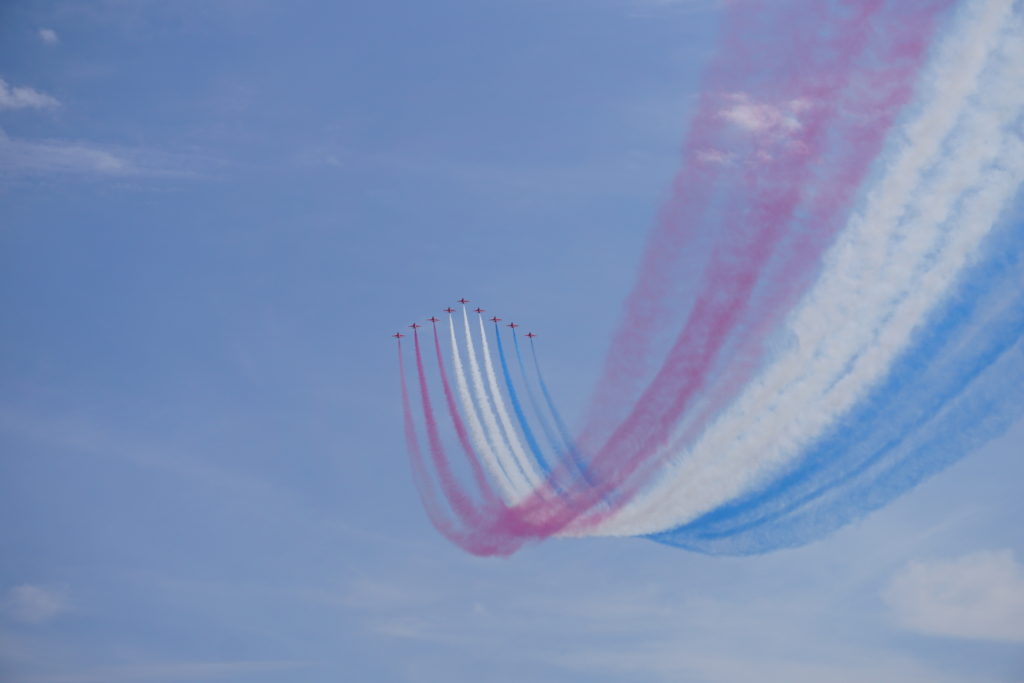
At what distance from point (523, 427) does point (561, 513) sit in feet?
9.01

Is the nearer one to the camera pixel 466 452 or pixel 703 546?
pixel 703 546

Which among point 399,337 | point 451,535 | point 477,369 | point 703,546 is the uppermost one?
point 399,337

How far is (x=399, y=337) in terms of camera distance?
147 feet

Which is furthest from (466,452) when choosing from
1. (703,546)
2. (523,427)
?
(703,546)

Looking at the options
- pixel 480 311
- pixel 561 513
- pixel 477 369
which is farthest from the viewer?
pixel 480 311

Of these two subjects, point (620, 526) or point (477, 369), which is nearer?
point (620, 526)

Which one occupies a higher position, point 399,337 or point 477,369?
point 399,337

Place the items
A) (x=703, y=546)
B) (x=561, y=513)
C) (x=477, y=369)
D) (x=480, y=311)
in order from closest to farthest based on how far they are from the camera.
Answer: (x=703, y=546), (x=561, y=513), (x=477, y=369), (x=480, y=311)

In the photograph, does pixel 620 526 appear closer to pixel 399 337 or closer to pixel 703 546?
pixel 703 546

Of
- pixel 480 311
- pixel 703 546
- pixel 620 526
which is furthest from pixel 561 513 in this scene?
pixel 480 311

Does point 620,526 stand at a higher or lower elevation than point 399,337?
lower

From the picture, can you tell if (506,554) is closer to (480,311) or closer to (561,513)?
(561,513)

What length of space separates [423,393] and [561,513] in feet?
21.2

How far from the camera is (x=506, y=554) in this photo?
3966 cm
